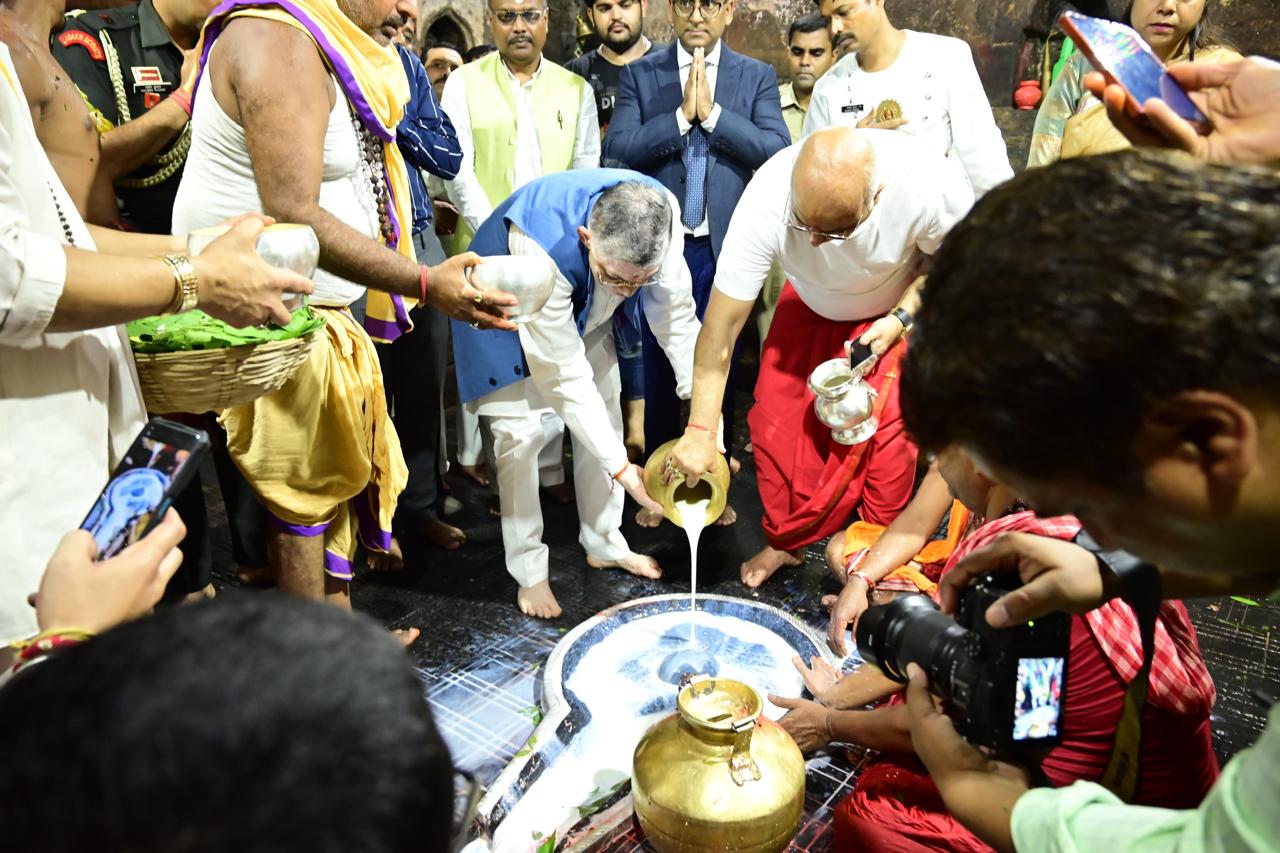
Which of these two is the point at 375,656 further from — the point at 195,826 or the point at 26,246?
the point at 26,246

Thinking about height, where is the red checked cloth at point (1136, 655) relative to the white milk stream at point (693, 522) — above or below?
above

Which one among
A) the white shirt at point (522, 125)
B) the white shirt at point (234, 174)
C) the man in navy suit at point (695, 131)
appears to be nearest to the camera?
the white shirt at point (234, 174)

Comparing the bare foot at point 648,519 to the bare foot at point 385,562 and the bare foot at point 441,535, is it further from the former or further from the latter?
the bare foot at point 385,562

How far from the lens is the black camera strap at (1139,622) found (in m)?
1.23

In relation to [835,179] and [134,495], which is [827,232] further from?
[134,495]

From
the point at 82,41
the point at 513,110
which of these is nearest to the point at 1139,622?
the point at 82,41

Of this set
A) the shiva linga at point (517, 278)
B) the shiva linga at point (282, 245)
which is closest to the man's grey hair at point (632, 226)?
the shiva linga at point (517, 278)

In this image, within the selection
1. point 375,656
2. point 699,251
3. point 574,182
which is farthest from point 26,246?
point 699,251

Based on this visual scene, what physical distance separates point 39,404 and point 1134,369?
1419 millimetres

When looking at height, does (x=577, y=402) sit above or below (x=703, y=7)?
below

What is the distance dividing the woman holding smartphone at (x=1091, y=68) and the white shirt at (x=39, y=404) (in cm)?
236

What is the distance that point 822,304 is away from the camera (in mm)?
2988

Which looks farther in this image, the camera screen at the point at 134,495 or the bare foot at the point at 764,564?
the bare foot at the point at 764,564

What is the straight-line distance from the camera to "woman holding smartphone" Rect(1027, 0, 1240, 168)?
2.56m
